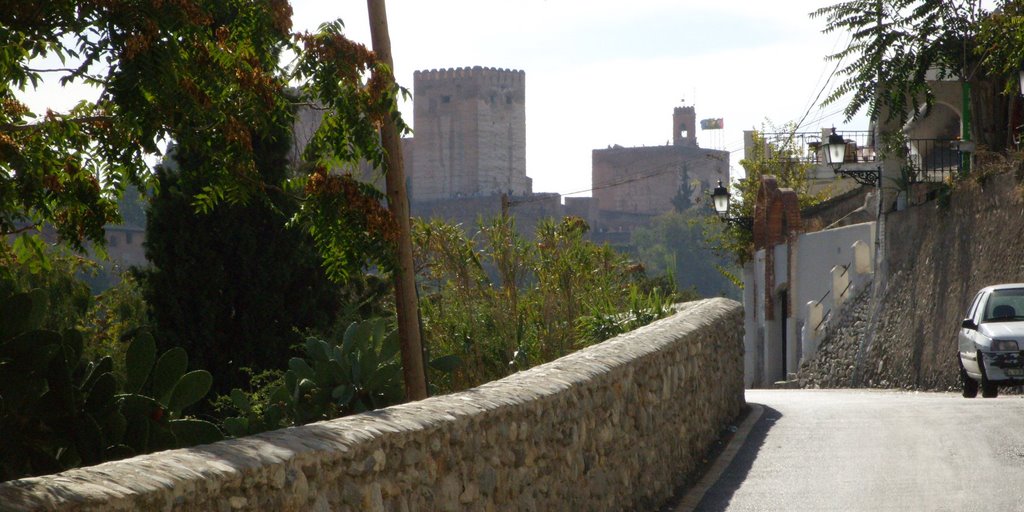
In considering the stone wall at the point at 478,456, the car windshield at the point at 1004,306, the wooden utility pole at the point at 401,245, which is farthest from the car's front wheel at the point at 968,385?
the wooden utility pole at the point at 401,245

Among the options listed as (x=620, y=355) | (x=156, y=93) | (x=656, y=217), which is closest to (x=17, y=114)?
(x=156, y=93)

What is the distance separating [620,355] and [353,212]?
9.06 ft

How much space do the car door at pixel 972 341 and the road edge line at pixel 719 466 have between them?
448 centimetres

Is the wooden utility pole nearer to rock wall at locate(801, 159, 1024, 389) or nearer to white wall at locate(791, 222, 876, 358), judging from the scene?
rock wall at locate(801, 159, 1024, 389)

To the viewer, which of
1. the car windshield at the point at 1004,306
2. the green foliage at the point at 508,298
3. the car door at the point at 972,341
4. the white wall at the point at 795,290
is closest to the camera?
the green foliage at the point at 508,298

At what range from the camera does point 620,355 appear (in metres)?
8.62

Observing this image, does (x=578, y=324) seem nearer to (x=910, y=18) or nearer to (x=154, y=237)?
(x=154, y=237)

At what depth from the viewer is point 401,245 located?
34.9 ft

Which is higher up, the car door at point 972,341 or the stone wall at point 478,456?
the stone wall at point 478,456

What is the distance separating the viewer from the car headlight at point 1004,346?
1702 cm

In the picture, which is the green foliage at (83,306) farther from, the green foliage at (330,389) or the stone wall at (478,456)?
the stone wall at (478,456)

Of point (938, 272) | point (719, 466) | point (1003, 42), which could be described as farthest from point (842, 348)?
point (719, 466)

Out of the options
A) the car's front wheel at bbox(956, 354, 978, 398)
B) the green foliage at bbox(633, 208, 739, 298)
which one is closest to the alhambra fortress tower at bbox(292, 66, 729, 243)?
the green foliage at bbox(633, 208, 739, 298)

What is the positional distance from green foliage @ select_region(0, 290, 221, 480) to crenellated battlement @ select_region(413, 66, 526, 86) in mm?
98092
